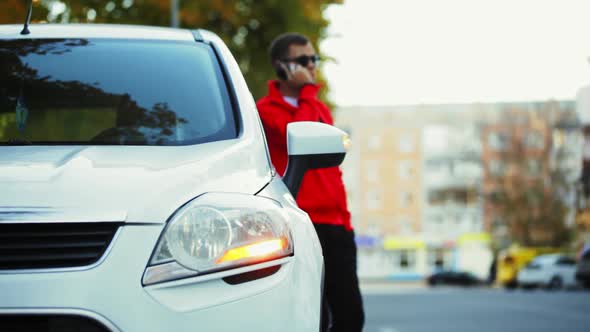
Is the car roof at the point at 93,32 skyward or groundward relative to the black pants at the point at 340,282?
skyward

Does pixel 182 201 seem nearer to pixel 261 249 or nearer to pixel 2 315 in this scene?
pixel 261 249

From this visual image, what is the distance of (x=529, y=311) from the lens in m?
19.6

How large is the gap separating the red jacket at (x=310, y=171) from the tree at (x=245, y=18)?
11324 mm

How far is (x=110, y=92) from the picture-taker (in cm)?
354

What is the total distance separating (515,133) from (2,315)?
66.3 m

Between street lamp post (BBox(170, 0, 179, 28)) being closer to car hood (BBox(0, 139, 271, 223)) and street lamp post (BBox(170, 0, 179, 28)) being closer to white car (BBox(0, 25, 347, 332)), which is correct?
white car (BBox(0, 25, 347, 332))

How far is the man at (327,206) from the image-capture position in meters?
4.27

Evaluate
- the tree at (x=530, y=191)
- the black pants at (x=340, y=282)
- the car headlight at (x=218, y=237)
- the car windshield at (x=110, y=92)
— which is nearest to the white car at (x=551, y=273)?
the tree at (x=530, y=191)

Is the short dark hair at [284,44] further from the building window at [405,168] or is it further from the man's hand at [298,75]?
the building window at [405,168]

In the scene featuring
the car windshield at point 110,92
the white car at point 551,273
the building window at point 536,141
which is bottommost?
the white car at point 551,273

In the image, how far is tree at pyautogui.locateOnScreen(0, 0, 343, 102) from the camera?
16.5 meters

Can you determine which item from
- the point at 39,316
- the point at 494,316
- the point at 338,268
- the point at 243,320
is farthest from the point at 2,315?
the point at 494,316

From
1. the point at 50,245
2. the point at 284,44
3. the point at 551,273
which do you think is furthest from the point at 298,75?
the point at 551,273

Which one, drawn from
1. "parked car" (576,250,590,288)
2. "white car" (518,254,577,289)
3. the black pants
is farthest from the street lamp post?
"white car" (518,254,577,289)
